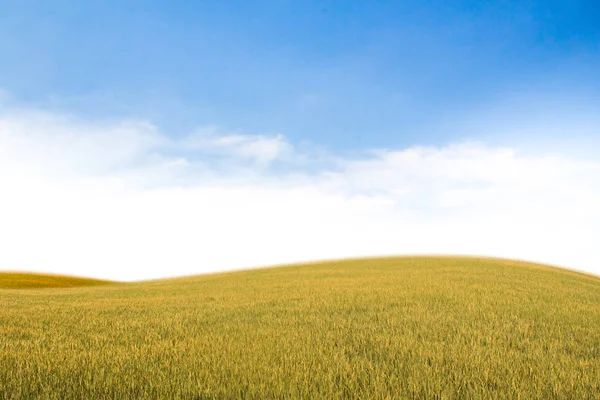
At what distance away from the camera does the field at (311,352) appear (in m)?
5.48

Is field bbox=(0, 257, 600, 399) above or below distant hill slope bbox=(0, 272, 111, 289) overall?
above

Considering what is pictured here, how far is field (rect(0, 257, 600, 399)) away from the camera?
216 inches

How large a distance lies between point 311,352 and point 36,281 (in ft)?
158

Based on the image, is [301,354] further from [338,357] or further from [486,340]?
[486,340]

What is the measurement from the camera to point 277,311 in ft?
40.9

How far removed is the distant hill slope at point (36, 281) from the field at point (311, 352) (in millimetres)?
34262

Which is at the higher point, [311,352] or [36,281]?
[311,352]

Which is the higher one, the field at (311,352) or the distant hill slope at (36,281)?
the field at (311,352)

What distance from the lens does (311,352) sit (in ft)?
23.3

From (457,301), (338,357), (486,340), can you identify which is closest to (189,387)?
(338,357)

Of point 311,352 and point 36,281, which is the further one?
point 36,281

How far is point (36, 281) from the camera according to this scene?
1757 inches

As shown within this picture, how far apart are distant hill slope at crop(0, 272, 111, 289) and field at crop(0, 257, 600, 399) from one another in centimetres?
3426

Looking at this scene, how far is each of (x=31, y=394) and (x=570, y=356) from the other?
9016 mm
